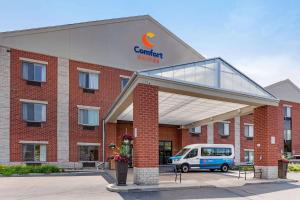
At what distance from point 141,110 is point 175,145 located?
1900 cm

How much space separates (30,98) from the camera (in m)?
25.1

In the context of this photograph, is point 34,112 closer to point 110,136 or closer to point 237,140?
point 110,136

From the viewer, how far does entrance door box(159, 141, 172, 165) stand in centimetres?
3188

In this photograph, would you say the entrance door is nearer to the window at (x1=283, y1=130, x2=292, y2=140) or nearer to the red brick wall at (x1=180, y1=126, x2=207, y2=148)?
the red brick wall at (x1=180, y1=126, x2=207, y2=148)

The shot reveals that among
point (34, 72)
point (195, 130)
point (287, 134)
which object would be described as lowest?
point (287, 134)

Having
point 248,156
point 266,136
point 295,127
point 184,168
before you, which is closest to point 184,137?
point 184,168

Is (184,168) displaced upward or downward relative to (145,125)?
downward

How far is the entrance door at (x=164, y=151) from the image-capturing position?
31.9 metres

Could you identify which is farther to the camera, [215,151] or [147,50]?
[147,50]

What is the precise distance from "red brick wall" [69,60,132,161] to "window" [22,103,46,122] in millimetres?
2201

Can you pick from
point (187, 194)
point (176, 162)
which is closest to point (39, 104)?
point (176, 162)

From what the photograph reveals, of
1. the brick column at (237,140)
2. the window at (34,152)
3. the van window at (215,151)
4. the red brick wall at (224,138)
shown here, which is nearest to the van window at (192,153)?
the van window at (215,151)

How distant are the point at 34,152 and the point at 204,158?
12830 millimetres

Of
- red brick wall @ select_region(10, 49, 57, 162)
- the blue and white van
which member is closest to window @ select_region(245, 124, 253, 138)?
the blue and white van
